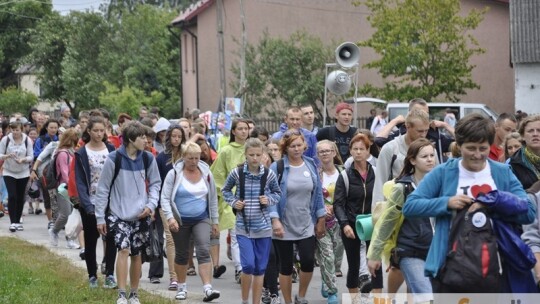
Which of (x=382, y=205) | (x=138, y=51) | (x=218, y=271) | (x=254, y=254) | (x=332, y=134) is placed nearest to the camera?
(x=382, y=205)

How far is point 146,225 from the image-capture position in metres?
11.2

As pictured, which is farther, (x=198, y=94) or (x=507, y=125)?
(x=198, y=94)

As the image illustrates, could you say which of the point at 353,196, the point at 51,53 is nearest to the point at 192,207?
the point at 353,196

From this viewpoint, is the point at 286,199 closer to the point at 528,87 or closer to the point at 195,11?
the point at 528,87

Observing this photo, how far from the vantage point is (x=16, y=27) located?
267 feet

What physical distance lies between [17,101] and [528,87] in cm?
3687

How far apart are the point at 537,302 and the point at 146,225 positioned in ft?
17.6

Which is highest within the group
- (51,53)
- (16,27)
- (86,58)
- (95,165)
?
(16,27)

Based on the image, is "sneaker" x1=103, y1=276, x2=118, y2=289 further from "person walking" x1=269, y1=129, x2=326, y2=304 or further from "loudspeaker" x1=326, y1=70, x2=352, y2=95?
"loudspeaker" x1=326, y1=70, x2=352, y2=95

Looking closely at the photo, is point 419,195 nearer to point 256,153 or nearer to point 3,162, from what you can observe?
point 256,153

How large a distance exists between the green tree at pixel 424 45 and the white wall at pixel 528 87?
1.58m

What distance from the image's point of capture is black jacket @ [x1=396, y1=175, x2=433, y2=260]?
852 centimetres

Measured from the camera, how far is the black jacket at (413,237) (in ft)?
28.0

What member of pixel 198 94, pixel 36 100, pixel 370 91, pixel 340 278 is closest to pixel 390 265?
pixel 340 278
